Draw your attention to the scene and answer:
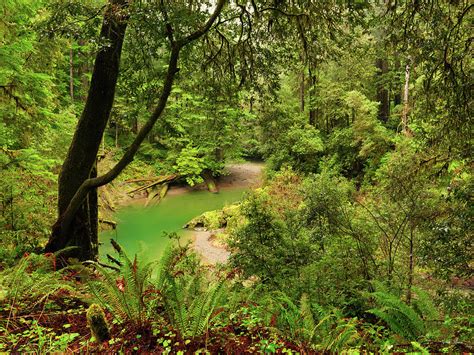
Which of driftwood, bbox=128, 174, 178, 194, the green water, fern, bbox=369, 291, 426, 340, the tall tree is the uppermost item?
the tall tree

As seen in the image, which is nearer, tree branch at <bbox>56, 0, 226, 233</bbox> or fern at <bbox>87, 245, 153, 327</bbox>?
fern at <bbox>87, 245, 153, 327</bbox>

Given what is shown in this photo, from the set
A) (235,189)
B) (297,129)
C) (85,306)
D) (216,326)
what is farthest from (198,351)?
(235,189)

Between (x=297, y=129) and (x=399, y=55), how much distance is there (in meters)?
16.4

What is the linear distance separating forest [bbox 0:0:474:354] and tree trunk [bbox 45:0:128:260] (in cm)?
2

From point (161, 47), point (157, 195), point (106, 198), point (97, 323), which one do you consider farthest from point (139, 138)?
point (157, 195)

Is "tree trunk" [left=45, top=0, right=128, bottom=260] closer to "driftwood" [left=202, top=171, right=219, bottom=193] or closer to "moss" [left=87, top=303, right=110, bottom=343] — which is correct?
"moss" [left=87, top=303, right=110, bottom=343]

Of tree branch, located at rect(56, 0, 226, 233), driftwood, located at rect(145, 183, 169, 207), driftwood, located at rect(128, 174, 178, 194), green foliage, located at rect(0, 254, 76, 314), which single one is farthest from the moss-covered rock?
green foliage, located at rect(0, 254, 76, 314)

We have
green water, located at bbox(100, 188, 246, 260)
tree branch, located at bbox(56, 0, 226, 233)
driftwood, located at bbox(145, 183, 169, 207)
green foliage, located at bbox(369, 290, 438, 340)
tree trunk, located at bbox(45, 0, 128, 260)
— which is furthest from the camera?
driftwood, located at bbox(145, 183, 169, 207)

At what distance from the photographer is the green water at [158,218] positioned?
568 inches

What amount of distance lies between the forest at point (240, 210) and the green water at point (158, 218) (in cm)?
350

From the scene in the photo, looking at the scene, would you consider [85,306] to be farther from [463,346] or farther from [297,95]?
[297,95]

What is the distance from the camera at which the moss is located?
7.88ft

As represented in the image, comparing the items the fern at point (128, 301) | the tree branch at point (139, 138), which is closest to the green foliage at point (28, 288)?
the fern at point (128, 301)

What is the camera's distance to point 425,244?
6043mm
